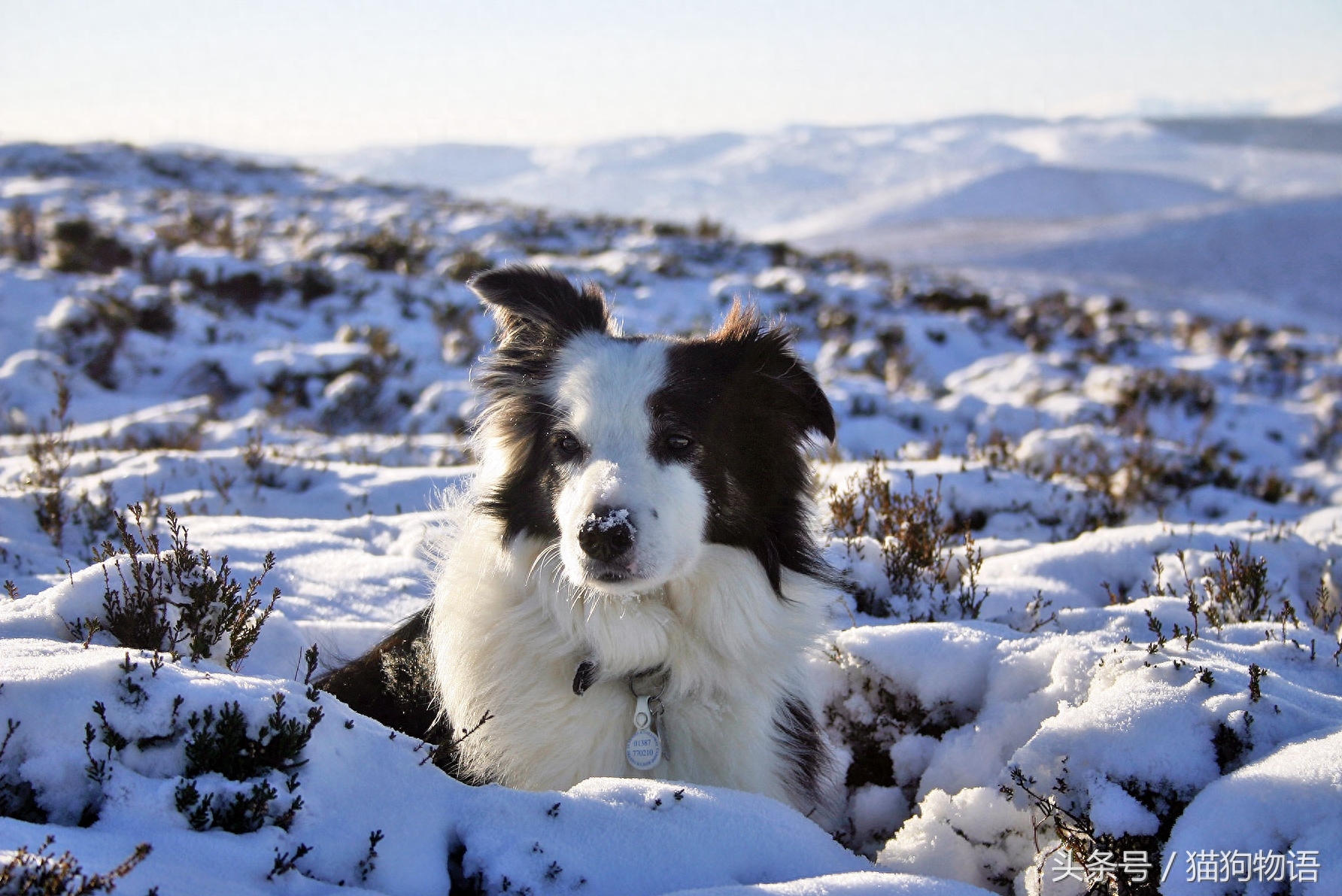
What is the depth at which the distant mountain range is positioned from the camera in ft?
88.2

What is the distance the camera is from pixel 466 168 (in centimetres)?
8312

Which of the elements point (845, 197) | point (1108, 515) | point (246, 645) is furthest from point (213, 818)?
point (845, 197)

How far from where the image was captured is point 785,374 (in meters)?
2.91

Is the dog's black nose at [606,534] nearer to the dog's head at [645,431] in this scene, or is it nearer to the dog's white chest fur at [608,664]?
the dog's head at [645,431]

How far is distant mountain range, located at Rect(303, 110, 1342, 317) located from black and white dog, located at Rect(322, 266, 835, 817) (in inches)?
788

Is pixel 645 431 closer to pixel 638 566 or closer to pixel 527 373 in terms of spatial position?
pixel 638 566

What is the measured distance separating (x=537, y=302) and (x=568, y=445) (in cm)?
64

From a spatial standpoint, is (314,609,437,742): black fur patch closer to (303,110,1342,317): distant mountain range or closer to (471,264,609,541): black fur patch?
(471,264,609,541): black fur patch

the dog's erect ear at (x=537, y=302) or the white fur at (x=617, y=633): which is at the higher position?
the dog's erect ear at (x=537, y=302)

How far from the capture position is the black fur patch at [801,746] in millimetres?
2715

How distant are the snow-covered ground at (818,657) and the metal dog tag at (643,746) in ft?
1.39

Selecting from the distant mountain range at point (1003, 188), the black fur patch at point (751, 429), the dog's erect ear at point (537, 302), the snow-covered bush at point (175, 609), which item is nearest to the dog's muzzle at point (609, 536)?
the black fur patch at point (751, 429)

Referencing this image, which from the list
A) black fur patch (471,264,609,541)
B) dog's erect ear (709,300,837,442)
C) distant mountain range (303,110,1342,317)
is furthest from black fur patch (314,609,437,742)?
distant mountain range (303,110,1342,317)

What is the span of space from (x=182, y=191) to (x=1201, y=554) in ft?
79.4
